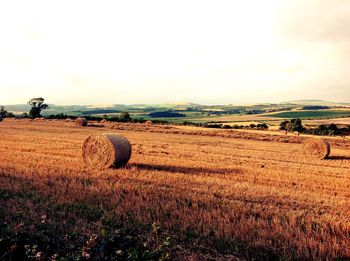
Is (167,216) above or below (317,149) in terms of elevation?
above

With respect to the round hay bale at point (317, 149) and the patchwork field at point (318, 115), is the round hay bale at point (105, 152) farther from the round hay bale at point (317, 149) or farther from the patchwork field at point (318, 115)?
the patchwork field at point (318, 115)

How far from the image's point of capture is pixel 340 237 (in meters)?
6.31

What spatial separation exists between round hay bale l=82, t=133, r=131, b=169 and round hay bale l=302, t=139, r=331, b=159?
1388cm

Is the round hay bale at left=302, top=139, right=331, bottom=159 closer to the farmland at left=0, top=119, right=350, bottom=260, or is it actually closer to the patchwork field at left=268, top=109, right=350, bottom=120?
the farmland at left=0, top=119, right=350, bottom=260

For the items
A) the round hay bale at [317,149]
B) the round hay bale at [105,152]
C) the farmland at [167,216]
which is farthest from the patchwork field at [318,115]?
the farmland at [167,216]

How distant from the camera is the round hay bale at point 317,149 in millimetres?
23469

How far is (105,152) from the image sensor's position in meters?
15.3

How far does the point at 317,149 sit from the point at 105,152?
1552cm

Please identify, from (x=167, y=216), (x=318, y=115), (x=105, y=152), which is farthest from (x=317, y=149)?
(x=318, y=115)

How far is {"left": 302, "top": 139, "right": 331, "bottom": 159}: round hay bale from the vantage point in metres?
23.5

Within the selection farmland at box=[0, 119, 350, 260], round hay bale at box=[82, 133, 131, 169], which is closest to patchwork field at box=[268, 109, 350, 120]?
round hay bale at box=[82, 133, 131, 169]

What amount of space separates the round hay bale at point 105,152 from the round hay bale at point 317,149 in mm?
13882

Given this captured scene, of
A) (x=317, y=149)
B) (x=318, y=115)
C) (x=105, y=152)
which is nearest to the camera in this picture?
(x=105, y=152)

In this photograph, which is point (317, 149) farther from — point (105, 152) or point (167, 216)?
point (167, 216)
